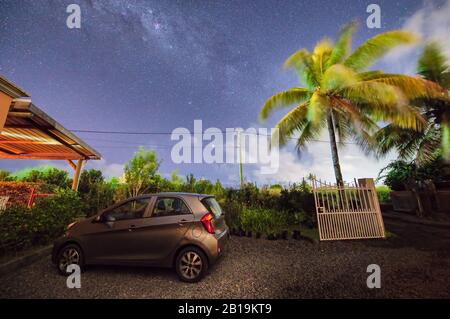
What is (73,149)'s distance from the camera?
8820 millimetres

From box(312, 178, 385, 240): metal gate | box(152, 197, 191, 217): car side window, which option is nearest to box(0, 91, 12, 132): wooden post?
box(152, 197, 191, 217): car side window

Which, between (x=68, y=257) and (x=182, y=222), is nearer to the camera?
(x=182, y=222)

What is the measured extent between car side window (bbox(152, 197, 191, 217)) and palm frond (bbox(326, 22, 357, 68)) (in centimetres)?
986

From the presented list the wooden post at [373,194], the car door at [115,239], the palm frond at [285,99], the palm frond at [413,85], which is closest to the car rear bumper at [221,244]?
the car door at [115,239]

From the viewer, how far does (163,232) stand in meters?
3.70

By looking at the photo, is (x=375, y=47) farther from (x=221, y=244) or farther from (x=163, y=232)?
(x=163, y=232)

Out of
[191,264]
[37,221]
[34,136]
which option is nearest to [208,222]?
[191,264]

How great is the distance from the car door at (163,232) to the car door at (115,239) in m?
0.16

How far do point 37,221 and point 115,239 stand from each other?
3.08 metres

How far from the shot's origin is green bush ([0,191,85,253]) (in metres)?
4.36

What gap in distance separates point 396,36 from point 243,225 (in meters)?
9.49

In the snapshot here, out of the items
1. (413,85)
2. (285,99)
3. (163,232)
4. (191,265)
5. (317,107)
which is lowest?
(191,265)

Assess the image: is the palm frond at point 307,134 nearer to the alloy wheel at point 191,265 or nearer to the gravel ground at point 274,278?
the gravel ground at point 274,278

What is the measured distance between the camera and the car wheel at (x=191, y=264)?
3.54 meters
